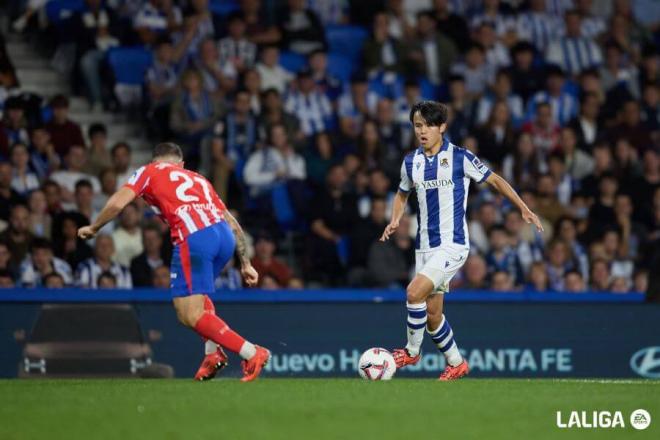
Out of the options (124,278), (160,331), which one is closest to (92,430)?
(160,331)

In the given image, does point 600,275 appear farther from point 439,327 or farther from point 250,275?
point 250,275

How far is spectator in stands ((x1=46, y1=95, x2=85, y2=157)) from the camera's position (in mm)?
18078

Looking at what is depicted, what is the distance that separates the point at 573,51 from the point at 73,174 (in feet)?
27.2

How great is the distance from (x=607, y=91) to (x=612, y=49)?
741 millimetres

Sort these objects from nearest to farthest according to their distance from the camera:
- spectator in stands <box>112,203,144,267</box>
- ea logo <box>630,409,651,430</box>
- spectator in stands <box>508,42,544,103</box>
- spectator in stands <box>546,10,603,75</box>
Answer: ea logo <box>630,409,651,430</box>
spectator in stands <box>112,203,144,267</box>
spectator in stands <box>508,42,544,103</box>
spectator in stands <box>546,10,603,75</box>

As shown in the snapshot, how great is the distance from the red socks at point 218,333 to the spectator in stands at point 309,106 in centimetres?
863

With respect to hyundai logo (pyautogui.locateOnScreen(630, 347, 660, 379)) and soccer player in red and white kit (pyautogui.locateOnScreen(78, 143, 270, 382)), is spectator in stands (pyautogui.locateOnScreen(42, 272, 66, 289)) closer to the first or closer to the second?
soccer player in red and white kit (pyautogui.locateOnScreen(78, 143, 270, 382))

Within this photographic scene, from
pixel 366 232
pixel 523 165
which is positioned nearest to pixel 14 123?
pixel 366 232

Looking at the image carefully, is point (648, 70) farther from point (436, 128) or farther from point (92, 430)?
point (92, 430)

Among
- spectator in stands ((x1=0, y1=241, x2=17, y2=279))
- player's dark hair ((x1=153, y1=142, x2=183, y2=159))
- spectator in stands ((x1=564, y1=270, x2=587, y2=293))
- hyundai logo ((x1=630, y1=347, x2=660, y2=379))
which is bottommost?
hyundai logo ((x1=630, y1=347, x2=660, y2=379))

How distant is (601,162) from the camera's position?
64.8ft

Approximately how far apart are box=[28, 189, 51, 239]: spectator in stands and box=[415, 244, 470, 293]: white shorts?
5897 mm

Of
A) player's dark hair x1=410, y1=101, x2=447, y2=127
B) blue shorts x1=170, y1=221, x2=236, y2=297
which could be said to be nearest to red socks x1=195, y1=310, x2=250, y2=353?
blue shorts x1=170, y1=221, x2=236, y2=297

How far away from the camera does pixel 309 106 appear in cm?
1973
